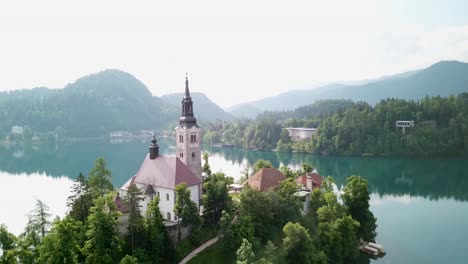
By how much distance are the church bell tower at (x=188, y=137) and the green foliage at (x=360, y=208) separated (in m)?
16.0

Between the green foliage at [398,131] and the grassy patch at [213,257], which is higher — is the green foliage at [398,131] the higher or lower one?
the higher one

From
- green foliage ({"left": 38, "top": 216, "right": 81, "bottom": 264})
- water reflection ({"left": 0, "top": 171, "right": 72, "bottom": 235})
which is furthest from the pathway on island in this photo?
water reflection ({"left": 0, "top": 171, "right": 72, "bottom": 235})

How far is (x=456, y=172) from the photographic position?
83000mm

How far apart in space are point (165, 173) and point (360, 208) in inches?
819

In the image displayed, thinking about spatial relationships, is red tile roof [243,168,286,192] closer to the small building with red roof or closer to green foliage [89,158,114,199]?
the small building with red roof

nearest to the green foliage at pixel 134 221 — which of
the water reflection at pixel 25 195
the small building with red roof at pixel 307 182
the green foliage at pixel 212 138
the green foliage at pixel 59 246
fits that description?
the green foliage at pixel 59 246

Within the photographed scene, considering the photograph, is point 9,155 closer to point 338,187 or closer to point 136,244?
point 338,187

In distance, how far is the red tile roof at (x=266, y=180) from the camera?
41000mm

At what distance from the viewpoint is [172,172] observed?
36.7 metres

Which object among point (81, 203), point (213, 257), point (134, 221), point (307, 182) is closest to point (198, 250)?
point (213, 257)

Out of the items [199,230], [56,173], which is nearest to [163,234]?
[199,230]

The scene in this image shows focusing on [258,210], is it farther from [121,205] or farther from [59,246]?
[59,246]

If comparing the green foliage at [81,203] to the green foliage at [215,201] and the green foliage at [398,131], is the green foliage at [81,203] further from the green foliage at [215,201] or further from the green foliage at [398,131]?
the green foliage at [398,131]

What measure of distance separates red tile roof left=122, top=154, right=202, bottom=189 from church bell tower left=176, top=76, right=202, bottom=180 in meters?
3.47
